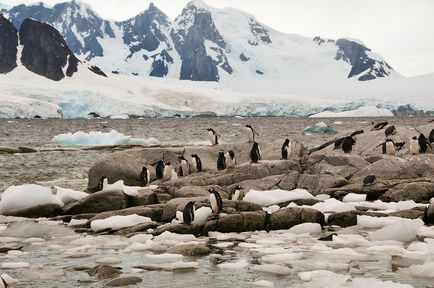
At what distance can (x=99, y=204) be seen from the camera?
14312 mm

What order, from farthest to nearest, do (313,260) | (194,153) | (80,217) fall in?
(194,153), (80,217), (313,260)

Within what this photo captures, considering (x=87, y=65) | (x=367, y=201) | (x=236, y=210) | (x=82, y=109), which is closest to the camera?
(x=236, y=210)

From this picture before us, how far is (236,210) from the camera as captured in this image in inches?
499

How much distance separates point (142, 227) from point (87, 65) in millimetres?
145782

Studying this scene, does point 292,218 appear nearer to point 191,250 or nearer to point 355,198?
point 191,250

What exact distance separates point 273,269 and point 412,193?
7476mm

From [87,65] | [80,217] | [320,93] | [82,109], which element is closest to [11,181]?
[80,217]

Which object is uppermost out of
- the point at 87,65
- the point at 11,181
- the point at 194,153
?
the point at 87,65

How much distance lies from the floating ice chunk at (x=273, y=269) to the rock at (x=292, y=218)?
3.25m

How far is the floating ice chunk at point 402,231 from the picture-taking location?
1011cm

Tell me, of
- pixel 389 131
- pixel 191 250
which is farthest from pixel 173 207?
pixel 389 131

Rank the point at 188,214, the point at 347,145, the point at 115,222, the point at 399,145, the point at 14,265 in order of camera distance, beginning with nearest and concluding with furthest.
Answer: the point at 14,265 → the point at 188,214 → the point at 115,222 → the point at 347,145 → the point at 399,145

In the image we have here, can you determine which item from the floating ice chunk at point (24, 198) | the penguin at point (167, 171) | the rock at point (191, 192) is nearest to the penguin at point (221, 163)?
the penguin at point (167, 171)

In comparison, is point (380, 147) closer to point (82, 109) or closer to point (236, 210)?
point (236, 210)
